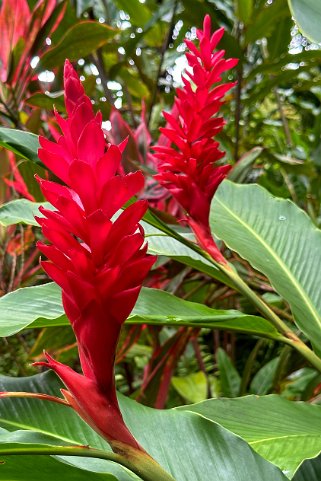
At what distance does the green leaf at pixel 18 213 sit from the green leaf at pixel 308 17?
1.30 feet

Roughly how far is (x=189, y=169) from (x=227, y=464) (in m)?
0.34

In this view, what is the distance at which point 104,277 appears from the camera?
14.8 inches

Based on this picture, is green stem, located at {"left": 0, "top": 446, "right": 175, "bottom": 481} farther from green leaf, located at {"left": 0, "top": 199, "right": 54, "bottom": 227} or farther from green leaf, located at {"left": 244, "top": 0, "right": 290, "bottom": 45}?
green leaf, located at {"left": 244, "top": 0, "right": 290, "bottom": 45}

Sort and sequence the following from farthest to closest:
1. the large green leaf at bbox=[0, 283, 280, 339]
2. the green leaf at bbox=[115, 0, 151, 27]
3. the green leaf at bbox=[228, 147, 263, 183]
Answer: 1. the green leaf at bbox=[115, 0, 151, 27]
2. the green leaf at bbox=[228, 147, 263, 183]
3. the large green leaf at bbox=[0, 283, 280, 339]

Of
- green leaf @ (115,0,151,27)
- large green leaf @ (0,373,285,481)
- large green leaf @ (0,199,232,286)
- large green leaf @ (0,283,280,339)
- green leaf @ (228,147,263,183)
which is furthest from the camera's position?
green leaf @ (115,0,151,27)

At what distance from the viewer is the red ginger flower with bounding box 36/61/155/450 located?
14.9 inches

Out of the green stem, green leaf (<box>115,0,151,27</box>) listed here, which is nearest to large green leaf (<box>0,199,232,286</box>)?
the green stem

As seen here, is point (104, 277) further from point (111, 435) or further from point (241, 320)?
point (241, 320)

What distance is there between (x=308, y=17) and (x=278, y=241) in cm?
34

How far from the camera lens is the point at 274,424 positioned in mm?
657

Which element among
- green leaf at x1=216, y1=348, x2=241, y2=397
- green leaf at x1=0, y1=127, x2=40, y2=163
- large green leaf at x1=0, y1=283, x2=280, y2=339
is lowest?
green leaf at x1=216, y1=348, x2=241, y2=397

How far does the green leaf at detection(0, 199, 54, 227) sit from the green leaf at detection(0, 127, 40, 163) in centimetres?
Answer: 14

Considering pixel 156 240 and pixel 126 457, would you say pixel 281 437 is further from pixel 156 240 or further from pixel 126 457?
pixel 156 240

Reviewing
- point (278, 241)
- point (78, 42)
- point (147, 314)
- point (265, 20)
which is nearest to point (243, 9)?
point (265, 20)
